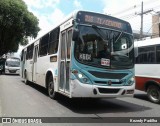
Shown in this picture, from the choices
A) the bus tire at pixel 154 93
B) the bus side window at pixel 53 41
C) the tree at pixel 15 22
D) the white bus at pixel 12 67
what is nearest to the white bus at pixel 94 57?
the bus side window at pixel 53 41

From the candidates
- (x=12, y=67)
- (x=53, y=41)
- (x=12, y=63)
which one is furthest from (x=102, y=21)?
(x=12, y=63)

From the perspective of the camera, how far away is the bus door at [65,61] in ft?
29.2

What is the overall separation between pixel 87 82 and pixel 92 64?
60 centimetres

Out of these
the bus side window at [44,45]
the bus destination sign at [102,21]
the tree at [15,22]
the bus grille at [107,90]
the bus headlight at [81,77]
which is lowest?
the bus grille at [107,90]

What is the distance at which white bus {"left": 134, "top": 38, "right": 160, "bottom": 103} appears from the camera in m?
10.7

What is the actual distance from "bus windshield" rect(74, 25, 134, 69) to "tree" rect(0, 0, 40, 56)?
87.3ft

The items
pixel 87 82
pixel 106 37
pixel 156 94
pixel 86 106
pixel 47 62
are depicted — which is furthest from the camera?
pixel 47 62

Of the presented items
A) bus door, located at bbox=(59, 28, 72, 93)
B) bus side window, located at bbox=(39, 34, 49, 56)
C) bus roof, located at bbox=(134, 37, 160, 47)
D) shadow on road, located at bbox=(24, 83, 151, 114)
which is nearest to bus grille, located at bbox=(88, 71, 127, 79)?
bus door, located at bbox=(59, 28, 72, 93)

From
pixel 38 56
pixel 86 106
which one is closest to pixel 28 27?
pixel 38 56

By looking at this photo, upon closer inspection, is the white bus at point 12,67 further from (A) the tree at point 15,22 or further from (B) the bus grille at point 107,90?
(B) the bus grille at point 107,90

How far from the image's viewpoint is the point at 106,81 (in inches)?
335

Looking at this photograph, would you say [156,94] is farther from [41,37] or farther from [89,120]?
[41,37]

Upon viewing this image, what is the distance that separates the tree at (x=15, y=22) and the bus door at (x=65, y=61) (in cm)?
2547

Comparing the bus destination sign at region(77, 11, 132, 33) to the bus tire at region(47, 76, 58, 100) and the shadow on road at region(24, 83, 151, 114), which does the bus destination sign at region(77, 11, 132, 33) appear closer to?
the shadow on road at region(24, 83, 151, 114)
